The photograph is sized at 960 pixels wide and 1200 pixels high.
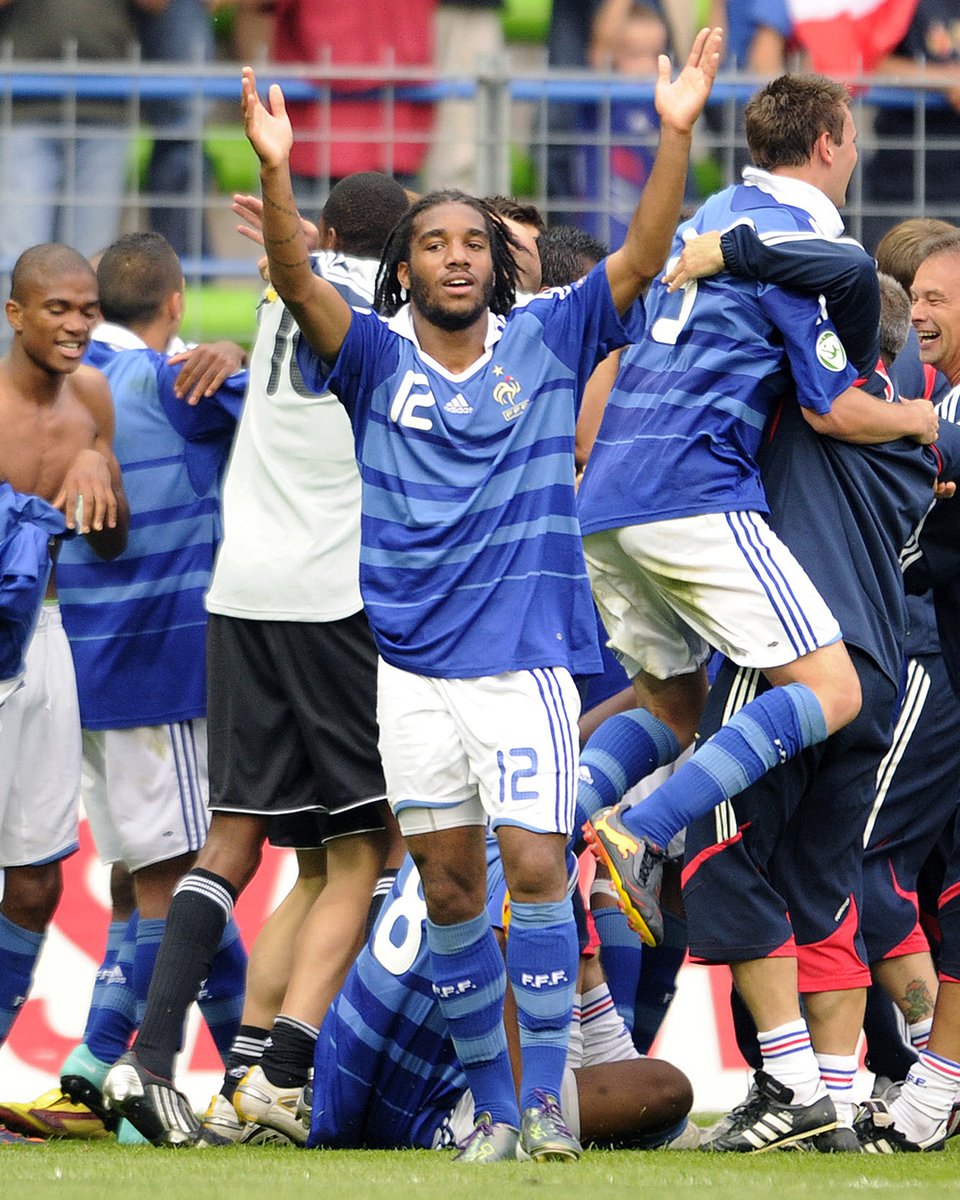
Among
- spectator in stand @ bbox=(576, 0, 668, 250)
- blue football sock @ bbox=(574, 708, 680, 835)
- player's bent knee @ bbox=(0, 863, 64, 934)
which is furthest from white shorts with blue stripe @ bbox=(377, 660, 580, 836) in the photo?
spectator in stand @ bbox=(576, 0, 668, 250)

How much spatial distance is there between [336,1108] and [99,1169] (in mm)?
738

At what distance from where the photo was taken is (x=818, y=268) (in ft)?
16.9

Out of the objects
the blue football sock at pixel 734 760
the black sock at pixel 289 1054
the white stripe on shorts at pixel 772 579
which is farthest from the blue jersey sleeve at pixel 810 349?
the black sock at pixel 289 1054

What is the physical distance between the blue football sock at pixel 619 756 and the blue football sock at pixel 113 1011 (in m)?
1.37

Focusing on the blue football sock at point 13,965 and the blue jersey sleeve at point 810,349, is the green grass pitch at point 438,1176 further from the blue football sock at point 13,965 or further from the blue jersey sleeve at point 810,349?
the blue jersey sleeve at point 810,349

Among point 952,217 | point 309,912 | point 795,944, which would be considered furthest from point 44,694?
point 952,217

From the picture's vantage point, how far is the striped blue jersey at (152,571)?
616 centimetres

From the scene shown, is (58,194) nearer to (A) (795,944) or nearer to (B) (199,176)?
(B) (199,176)

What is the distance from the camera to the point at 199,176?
793 cm

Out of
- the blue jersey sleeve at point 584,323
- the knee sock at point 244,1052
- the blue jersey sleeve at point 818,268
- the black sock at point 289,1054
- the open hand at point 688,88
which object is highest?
the open hand at point 688,88

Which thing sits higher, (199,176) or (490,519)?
(199,176)

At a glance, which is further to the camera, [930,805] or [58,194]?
[58,194]

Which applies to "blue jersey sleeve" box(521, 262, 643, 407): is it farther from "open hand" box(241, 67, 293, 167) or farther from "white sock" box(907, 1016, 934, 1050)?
"white sock" box(907, 1016, 934, 1050)

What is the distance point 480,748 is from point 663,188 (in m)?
1.23
